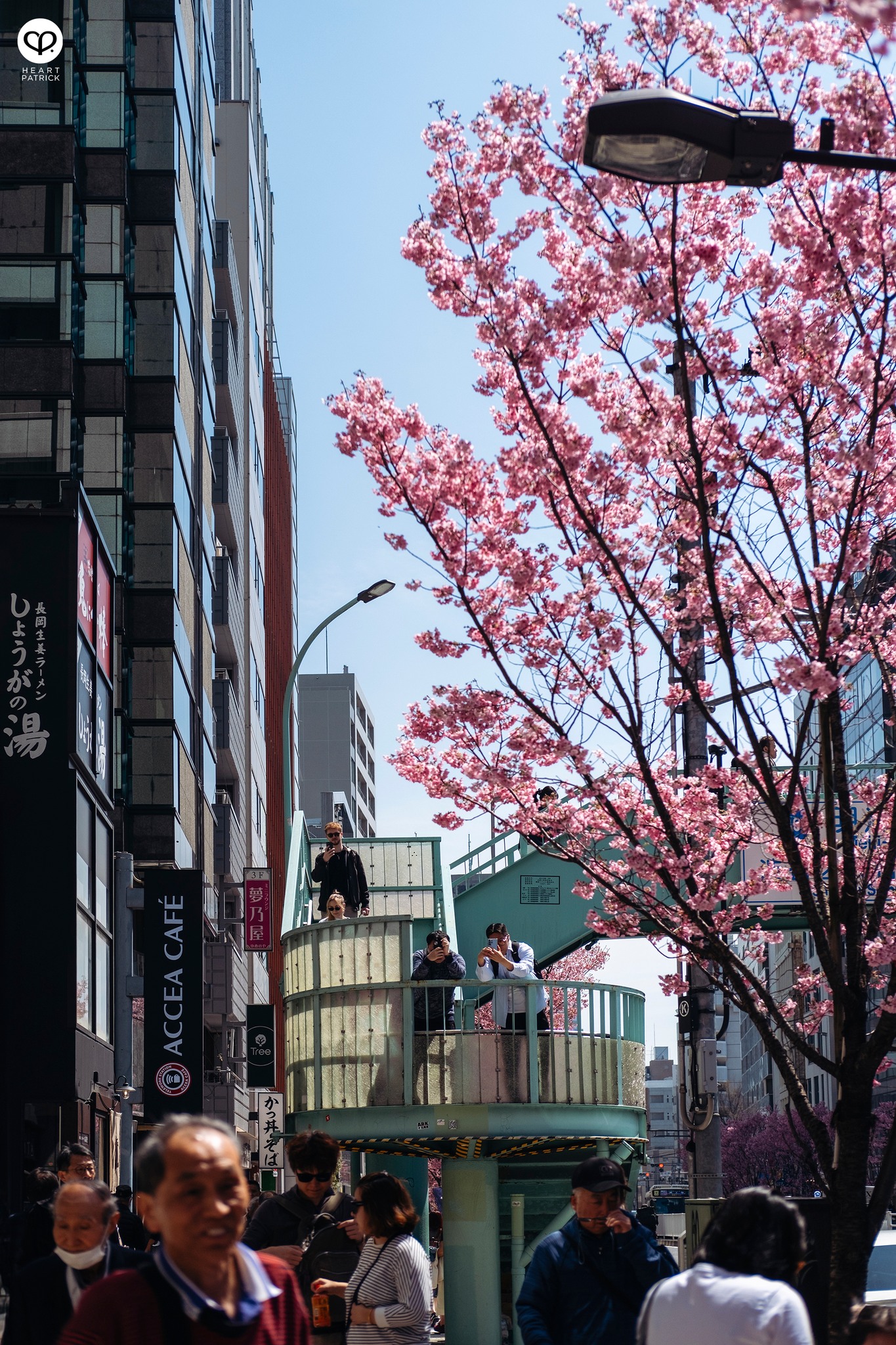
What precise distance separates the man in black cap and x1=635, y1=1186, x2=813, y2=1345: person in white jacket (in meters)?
1.69

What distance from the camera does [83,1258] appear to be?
5246mm

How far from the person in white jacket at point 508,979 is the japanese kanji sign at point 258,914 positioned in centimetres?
2059

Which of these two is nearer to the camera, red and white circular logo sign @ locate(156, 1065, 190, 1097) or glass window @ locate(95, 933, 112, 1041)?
glass window @ locate(95, 933, 112, 1041)

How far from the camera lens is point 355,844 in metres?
25.0

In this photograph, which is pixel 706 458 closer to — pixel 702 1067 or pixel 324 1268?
pixel 324 1268

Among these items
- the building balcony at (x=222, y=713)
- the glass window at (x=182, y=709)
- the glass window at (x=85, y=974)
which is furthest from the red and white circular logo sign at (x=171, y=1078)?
the building balcony at (x=222, y=713)

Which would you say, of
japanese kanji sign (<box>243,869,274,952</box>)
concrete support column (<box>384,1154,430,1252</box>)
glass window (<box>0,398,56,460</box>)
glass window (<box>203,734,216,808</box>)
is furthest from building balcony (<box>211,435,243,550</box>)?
concrete support column (<box>384,1154,430,1252</box>)

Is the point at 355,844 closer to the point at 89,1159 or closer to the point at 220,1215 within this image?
the point at 89,1159

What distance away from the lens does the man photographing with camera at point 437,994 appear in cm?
1697

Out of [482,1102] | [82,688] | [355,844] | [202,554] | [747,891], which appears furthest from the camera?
[202,554]

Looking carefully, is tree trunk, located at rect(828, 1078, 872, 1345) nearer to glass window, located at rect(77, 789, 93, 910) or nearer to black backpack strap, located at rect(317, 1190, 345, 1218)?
black backpack strap, located at rect(317, 1190, 345, 1218)

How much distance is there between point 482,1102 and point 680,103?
12483 millimetres

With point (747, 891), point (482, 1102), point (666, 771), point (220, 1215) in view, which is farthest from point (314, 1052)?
point (220, 1215)

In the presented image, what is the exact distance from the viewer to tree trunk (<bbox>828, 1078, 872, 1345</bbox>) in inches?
299
